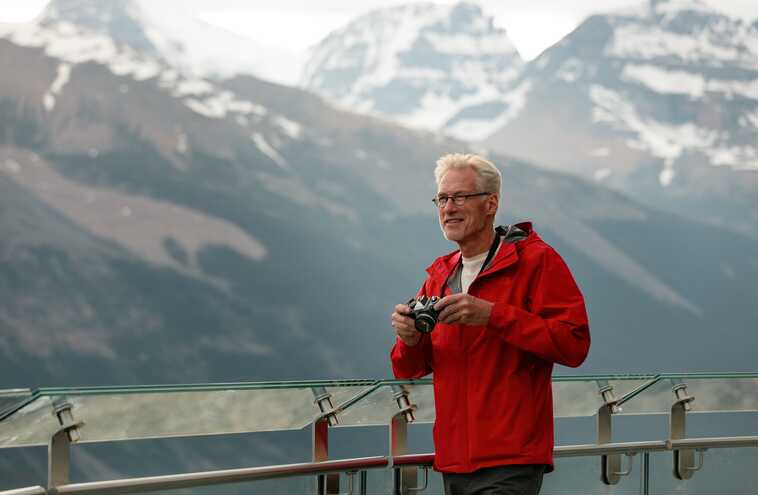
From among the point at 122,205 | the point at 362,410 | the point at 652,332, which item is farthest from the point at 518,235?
the point at 122,205

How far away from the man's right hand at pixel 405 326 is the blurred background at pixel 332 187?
122ft

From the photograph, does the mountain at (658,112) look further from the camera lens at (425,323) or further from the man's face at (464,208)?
the camera lens at (425,323)

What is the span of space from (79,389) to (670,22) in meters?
44.4

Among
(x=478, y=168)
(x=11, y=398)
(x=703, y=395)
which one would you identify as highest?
(x=478, y=168)

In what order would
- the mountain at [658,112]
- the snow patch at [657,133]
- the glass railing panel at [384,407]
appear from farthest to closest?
the snow patch at [657,133] → the mountain at [658,112] → the glass railing panel at [384,407]

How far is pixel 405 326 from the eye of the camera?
8.75ft

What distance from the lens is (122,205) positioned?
43156 mm

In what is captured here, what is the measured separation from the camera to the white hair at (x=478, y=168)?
107 inches

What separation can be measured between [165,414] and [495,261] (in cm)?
91

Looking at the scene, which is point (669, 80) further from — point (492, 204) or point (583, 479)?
point (492, 204)

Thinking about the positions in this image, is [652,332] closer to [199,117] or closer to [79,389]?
[199,117]

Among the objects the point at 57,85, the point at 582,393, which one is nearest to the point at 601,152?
the point at 57,85

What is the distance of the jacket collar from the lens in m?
2.66

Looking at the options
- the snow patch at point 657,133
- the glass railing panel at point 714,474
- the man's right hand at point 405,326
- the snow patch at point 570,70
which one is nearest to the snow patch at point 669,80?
the snow patch at point 657,133
